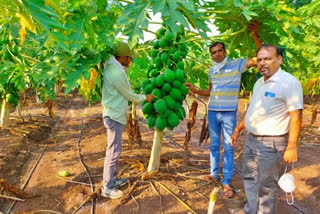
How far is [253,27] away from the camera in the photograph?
237 cm

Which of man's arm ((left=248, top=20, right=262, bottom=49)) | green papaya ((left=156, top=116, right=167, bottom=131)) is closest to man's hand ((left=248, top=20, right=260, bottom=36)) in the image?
man's arm ((left=248, top=20, right=262, bottom=49))

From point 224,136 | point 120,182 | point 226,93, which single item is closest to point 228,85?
point 226,93

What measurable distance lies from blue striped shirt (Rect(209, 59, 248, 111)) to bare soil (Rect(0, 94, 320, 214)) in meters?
1.02

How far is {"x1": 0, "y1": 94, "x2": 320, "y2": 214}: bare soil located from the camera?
8.40 ft

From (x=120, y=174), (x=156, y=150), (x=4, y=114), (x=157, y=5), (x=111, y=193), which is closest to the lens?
(x=157, y=5)

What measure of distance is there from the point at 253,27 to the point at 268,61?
621 mm

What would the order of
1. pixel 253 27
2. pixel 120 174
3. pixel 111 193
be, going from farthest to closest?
pixel 120 174 < pixel 111 193 < pixel 253 27

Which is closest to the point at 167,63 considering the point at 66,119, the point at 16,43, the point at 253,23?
the point at 253,23

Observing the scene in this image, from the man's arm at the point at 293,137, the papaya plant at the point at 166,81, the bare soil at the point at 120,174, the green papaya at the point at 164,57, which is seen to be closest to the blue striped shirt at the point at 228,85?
the papaya plant at the point at 166,81

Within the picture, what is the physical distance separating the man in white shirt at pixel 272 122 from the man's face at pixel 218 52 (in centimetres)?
70

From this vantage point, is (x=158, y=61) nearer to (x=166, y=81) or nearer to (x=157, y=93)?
(x=166, y=81)

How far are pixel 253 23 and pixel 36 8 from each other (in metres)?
1.98

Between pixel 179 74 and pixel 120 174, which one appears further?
pixel 120 174

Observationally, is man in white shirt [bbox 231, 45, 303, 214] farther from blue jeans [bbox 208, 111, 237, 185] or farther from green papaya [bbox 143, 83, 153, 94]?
green papaya [bbox 143, 83, 153, 94]
